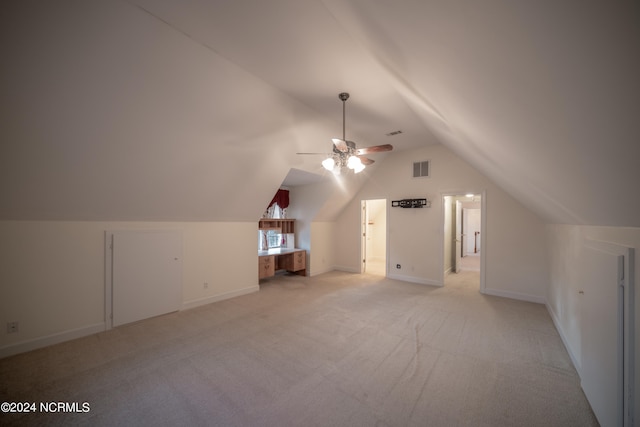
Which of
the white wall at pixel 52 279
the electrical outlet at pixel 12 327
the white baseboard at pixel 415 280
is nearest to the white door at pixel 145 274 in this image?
the white wall at pixel 52 279

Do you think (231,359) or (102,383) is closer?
(102,383)

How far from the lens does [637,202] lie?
3.92 feet

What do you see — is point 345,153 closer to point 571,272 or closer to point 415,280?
point 571,272

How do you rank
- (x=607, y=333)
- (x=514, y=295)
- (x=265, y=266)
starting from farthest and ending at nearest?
(x=265, y=266) < (x=514, y=295) < (x=607, y=333)

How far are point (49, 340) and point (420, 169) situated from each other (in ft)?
23.0

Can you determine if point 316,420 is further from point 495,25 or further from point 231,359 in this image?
point 495,25

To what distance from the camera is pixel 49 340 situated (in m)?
2.97

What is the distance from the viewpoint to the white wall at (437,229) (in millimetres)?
4621

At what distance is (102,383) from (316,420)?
6.91 ft

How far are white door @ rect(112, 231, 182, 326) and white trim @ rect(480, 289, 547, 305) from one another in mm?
6001

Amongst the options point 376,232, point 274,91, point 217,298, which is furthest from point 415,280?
point 274,91

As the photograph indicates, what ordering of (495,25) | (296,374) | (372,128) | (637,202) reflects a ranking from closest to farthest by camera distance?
(495,25) < (637,202) < (296,374) < (372,128)

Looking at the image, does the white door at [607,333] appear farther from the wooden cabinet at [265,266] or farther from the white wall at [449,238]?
the wooden cabinet at [265,266]

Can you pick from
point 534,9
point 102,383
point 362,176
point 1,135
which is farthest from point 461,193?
point 1,135
